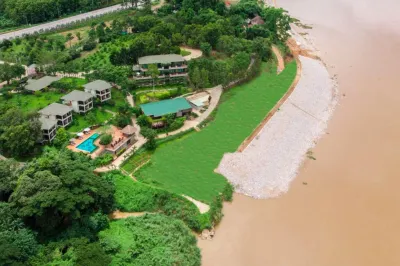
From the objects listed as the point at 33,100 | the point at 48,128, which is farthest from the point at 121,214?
the point at 33,100

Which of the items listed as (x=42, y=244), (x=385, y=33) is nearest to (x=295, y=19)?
(x=385, y=33)

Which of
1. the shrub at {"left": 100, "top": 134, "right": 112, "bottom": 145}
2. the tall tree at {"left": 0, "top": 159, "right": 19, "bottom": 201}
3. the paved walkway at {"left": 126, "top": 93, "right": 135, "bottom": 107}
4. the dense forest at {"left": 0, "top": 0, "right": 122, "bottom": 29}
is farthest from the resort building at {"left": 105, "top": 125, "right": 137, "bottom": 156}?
the dense forest at {"left": 0, "top": 0, "right": 122, "bottom": 29}

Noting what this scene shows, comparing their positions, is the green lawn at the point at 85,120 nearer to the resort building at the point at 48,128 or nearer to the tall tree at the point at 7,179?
the resort building at the point at 48,128

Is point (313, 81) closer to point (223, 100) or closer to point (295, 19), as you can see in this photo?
point (223, 100)

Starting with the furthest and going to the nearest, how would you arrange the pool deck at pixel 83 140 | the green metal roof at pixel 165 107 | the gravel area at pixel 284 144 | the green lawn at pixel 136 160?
the green metal roof at pixel 165 107, the pool deck at pixel 83 140, the gravel area at pixel 284 144, the green lawn at pixel 136 160

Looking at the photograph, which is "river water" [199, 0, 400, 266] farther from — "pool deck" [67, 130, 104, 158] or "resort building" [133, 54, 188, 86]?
"resort building" [133, 54, 188, 86]

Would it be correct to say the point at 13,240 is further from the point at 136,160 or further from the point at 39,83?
the point at 39,83

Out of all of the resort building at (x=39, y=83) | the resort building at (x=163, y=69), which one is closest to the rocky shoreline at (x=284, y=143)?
the resort building at (x=163, y=69)
